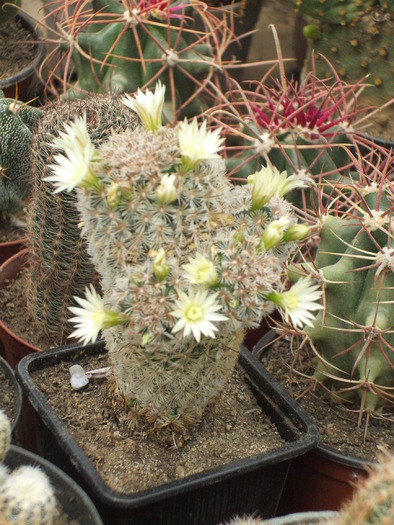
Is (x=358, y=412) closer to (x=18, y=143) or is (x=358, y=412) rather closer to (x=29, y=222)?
(x=29, y=222)

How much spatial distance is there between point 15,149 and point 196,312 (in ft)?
2.73

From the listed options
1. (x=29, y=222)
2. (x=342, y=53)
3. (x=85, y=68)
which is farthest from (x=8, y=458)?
(x=342, y=53)

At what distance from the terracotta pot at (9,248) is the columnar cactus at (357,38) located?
0.85 metres

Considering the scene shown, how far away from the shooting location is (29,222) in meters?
1.32

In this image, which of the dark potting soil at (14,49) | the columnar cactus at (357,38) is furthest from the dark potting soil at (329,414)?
the dark potting soil at (14,49)

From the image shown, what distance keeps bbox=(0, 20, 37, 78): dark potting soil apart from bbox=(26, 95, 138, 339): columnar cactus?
0.91 metres

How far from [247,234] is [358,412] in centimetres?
46

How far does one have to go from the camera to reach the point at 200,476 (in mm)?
967

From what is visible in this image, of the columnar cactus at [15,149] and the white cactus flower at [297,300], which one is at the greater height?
the white cactus flower at [297,300]

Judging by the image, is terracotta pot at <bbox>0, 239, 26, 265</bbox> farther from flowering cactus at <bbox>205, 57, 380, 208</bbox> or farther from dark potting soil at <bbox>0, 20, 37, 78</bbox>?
dark potting soil at <bbox>0, 20, 37, 78</bbox>

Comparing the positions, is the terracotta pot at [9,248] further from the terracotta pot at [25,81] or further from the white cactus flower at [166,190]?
the white cactus flower at [166,190]

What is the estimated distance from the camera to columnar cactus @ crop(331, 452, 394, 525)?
668 millimetres

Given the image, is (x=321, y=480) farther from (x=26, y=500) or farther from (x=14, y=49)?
(x=14, y=49)

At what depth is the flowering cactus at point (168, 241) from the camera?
2.72 ft
